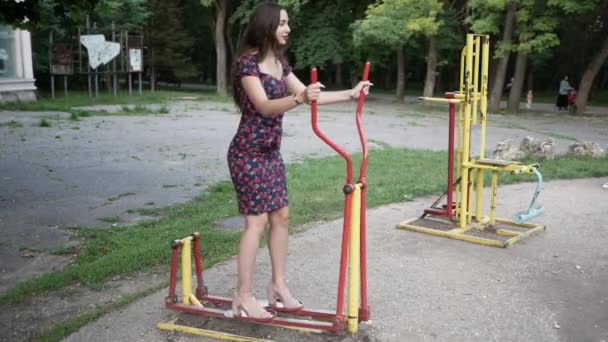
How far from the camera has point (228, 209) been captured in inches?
275

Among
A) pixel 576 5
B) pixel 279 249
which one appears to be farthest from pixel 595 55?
pixel 279 249

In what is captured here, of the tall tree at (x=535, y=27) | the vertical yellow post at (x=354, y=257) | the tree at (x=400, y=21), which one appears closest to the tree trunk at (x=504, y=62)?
the tall tree at (x=535, y=27)

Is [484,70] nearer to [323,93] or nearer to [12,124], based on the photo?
[323,93]

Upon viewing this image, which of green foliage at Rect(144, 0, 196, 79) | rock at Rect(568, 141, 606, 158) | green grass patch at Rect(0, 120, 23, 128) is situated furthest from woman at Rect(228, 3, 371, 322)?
green foliage at Rect(144, 0, 196, 79)

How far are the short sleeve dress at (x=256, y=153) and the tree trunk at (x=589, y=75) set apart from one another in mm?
20365

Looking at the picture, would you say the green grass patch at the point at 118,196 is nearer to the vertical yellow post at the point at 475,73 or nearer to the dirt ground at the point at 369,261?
the dirt ground at the point at 369,261

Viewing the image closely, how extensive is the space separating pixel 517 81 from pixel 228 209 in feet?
59.9

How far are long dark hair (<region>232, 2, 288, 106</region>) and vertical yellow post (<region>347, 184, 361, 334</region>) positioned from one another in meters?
0.88

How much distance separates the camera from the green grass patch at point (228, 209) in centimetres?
491

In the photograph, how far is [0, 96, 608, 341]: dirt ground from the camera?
12.7 feet

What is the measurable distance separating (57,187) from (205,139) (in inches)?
207

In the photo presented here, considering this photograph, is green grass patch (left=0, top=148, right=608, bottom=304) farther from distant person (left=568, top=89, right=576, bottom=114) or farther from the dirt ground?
distant person (left=568, top=89, right=576, bottom=114)

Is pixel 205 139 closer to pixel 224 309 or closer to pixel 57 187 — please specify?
pixel 57 187

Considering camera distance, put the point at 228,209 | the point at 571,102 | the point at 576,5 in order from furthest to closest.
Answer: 1. the point at 571,102
2. the point at 576,5
3. the point at 228,209
